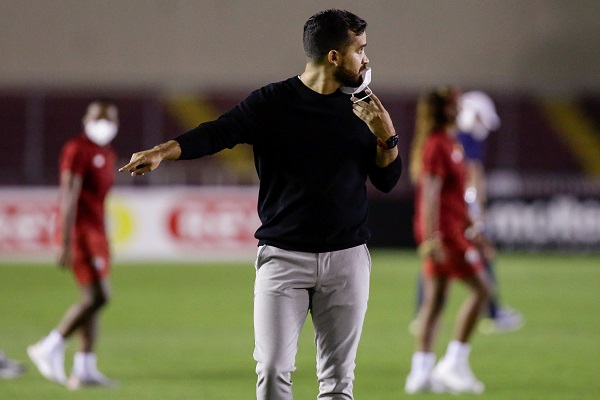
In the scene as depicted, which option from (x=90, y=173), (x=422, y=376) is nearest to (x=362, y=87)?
(x=422, y=376)

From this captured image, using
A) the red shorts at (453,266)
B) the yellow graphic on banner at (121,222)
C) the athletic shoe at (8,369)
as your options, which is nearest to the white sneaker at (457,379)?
the red shorts at (453,266)

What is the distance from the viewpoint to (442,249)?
967cm

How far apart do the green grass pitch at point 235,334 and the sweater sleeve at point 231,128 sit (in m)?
3.56

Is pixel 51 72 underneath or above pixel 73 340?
above

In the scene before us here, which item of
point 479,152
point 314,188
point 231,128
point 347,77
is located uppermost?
point 347,77

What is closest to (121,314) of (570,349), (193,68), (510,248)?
(570,349)

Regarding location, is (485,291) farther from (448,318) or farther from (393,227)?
(393,227)

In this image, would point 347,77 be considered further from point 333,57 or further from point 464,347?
point 464,347

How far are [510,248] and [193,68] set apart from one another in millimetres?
9953

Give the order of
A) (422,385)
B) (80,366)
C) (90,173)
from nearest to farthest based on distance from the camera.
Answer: (422,385), (80,366), (90,173)

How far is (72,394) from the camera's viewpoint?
938 cm

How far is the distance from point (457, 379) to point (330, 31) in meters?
4.34

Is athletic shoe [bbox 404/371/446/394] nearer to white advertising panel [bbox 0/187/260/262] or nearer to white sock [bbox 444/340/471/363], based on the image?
white sock [bbox 444/340/471/363]

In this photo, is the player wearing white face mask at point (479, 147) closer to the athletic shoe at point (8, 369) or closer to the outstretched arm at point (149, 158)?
the athletic shoe at point (8, 369)
